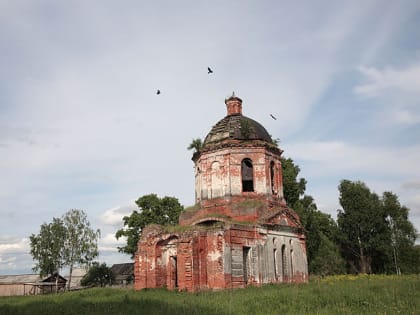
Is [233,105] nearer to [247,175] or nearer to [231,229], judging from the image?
[247,175]

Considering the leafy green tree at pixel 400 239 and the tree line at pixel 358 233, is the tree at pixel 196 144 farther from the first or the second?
the leafy green tree at pixel 400 239

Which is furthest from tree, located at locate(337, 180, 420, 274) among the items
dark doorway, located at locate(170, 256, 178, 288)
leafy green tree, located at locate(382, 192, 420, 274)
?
dark doorway, located at locate(170, 256, 178, 288)

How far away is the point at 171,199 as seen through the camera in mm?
41594

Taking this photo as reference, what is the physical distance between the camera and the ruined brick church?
2052 centimetres

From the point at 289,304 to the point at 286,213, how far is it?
11639mm

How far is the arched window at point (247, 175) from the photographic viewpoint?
81.3 feet

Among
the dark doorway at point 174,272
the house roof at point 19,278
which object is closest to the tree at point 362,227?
the dark doorway at point 174,272

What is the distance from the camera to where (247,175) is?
24938 mm

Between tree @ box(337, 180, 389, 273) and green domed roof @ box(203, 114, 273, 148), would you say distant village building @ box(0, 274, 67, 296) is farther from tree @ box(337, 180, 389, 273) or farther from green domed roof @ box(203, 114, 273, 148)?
tree @ box(337, 180, 389, 273)

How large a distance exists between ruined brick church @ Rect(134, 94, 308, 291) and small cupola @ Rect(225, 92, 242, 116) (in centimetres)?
50

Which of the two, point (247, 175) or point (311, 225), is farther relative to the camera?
point (311, 225)

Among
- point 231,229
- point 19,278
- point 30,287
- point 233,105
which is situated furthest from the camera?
point 19,278

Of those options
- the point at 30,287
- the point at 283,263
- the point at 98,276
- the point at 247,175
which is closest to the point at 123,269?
the point at 98,276

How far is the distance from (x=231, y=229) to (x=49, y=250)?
27.3 m
